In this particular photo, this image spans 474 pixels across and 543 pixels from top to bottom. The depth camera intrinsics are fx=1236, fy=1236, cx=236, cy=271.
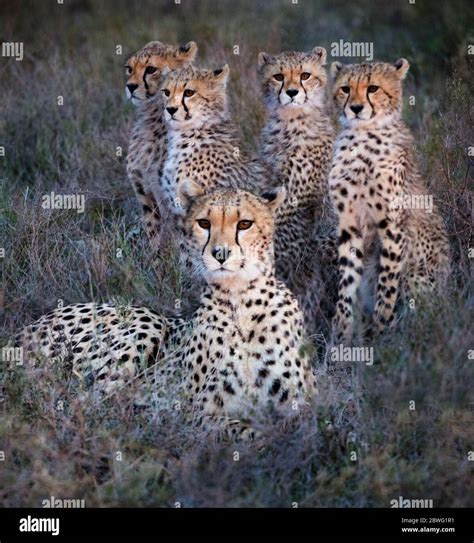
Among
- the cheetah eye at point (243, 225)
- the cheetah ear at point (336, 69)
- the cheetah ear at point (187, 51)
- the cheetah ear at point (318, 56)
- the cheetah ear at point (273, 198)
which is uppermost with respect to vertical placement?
the cheetah ear at point (187, 51)

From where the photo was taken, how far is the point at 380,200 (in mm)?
5691

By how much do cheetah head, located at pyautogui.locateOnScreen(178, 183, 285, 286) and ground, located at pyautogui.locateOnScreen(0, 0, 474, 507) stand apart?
1.73ft

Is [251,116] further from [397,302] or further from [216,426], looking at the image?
[216,426]

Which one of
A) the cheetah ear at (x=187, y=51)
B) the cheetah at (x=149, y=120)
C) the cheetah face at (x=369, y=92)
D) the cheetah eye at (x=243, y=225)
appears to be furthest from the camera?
the cheetah ear at (x=187, y=51)

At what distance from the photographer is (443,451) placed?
4.30 m

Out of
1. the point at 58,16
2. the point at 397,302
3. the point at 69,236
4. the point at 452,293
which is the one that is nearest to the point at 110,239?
the point at 69,236

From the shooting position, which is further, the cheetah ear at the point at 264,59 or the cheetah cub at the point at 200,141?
the cheetah ear at the point at 264,59

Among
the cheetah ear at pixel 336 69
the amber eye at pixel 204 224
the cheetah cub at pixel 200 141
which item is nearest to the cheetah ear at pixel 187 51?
the cheetah cub at pixel 200 141

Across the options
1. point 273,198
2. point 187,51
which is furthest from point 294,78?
point 273,198

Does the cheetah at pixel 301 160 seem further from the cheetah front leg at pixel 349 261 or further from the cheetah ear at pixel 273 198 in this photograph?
the cheetah ear at pixel 273 198

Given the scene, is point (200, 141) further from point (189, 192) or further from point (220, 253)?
point (220, 253)

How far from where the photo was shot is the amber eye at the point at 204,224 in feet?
14.9

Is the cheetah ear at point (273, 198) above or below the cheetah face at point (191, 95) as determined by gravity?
below

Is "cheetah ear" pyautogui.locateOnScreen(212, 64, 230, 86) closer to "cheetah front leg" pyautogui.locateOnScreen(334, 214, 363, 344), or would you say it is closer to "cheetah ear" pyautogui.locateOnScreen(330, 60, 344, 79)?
"cheetah ear" pyautogui.locateOnScreen(330, 60, 344, 79)
